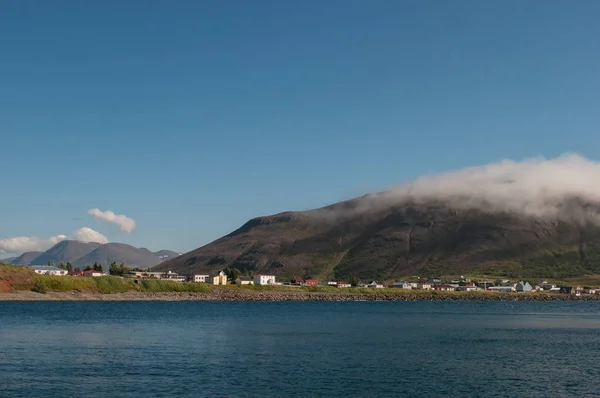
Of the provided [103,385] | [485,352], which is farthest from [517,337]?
[103,385]

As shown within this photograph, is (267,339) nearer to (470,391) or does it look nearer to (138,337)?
(138,337)

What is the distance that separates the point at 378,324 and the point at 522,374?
64740 mm

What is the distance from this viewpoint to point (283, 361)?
64.9m

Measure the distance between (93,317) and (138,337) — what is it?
41.7m

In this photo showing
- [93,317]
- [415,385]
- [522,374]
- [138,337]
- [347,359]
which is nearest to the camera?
[415,385]

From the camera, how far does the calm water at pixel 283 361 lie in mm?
49812

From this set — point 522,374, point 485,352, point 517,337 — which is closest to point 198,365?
point 522,374

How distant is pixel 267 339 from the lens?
8756 cm

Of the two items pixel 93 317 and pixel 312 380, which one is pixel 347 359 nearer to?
pixel 312 380

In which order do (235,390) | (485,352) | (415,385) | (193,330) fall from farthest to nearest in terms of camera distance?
(193,330) < (485,352) < (415,385) < (235,390)

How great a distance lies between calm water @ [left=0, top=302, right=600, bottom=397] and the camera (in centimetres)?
4981

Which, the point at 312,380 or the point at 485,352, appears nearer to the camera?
the point at 312,380

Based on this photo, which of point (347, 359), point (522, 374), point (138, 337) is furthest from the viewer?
point (138, 337)

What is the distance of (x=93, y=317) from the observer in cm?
12306
